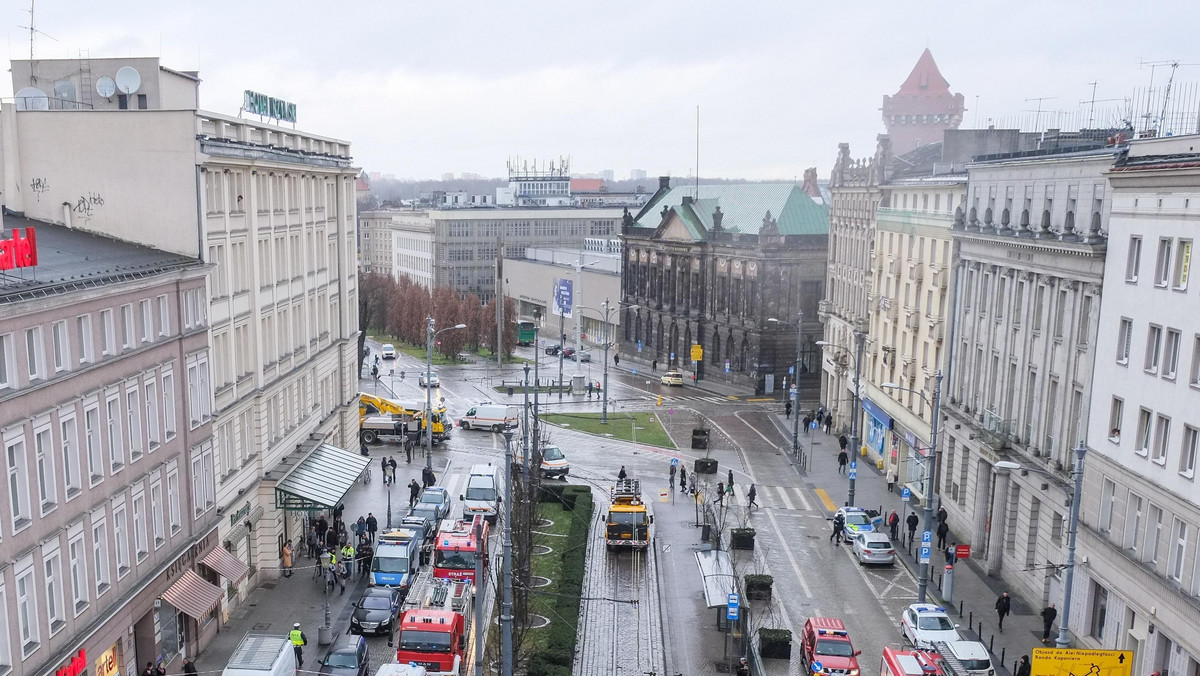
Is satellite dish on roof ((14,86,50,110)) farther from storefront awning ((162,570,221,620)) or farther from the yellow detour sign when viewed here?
the yellow detour sign

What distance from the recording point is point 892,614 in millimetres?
43125

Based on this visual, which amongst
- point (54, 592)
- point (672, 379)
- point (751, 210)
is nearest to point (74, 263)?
point (54, 592)

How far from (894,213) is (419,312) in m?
75.5

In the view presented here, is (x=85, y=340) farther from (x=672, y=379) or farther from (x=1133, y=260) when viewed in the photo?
(x=672, y=379)

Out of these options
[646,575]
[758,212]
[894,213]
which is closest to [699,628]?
[646,575]

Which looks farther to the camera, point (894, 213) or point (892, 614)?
point (894, 213)

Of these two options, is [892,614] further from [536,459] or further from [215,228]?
[215,228]

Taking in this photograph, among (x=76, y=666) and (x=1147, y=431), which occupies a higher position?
(x=1147, y=431)

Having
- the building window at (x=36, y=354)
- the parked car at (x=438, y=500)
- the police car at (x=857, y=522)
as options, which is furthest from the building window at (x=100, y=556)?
the police car at (x=857, y=522)

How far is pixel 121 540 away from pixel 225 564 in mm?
7551

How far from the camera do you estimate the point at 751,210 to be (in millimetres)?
111750

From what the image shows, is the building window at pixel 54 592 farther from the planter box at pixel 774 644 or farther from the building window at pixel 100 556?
the planter box at pixel 774 644

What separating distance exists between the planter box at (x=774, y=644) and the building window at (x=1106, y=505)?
11.0 meters

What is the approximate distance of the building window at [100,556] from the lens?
30.7m
